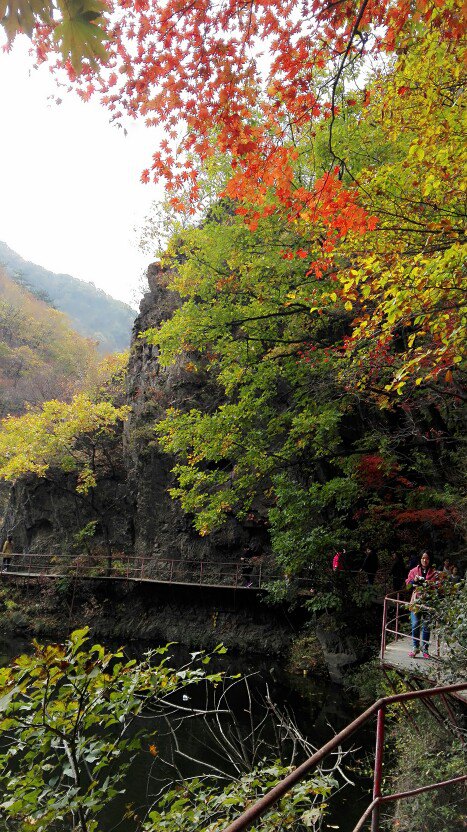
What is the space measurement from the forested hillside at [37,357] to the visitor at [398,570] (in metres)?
30.9

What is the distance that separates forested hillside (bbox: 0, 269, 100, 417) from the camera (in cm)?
4484

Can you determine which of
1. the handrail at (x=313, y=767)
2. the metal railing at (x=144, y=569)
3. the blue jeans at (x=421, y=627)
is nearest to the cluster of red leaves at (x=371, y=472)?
the metal railing at (x=144, y=569)

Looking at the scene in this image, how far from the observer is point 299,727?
34.1ft

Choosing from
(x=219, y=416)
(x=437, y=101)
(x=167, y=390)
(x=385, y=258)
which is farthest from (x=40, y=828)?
(x=167, y=390)

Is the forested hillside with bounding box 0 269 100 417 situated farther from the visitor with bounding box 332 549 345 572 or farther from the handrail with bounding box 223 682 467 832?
the handrail with bounding box 223 682 467 832

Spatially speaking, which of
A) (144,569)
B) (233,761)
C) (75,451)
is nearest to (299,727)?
(233,761)

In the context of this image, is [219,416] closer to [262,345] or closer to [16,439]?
[262,345]

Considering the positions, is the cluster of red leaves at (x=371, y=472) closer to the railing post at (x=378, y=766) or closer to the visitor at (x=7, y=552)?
the railing post at (x=378, y=766)

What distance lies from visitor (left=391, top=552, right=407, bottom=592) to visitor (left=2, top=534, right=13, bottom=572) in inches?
639

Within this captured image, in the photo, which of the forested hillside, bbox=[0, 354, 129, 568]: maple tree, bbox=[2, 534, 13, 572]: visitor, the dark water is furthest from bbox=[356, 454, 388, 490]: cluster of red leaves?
the forested hillside

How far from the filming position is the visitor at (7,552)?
920 inches

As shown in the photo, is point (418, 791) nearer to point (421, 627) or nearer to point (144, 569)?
point (421, 627)

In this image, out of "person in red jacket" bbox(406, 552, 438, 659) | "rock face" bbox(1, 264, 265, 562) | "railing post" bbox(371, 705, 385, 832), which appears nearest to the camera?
"railing post" bbox(371, 705, 385, 832)

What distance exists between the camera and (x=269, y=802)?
1.53 meters
